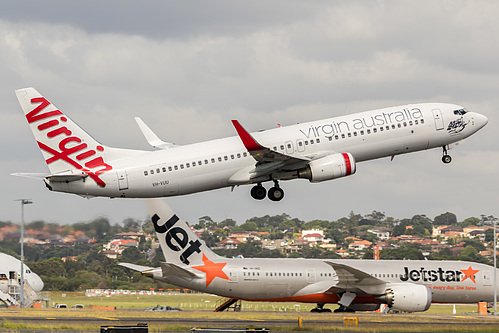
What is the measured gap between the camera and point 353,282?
259 ft

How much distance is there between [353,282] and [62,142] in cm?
3038

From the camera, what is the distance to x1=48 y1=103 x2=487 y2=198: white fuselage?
62281 mm

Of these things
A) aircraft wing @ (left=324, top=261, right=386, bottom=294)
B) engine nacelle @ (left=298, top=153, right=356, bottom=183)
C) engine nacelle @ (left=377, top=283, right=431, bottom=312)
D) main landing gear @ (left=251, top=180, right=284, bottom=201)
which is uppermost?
engine nacelle @ (left=298, top=153, right=356, bottom=183)

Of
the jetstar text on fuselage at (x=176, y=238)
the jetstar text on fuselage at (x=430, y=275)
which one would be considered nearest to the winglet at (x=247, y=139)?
the jetstar text on fuselage at (x=176, y=238)

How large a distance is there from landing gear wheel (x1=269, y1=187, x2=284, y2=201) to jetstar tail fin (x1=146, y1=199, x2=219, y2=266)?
54.2 ft

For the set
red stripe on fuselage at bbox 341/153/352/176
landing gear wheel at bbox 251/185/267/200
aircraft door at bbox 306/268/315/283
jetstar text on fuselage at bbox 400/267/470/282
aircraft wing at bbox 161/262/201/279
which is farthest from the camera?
jetstar text on fuselage at bbox 400/267/470/282

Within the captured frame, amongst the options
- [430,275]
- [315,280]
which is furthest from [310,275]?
[430,275]

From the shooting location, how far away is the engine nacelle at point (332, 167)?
211 ft

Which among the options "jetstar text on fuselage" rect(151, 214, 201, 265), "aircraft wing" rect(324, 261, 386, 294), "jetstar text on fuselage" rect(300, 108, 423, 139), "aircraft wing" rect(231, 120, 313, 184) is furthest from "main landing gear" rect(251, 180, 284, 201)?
"jetstar text on fuselage" rect(151, 214, 201, 265)

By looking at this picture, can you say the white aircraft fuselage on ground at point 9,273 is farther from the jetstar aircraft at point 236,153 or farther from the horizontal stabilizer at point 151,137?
the jetstar aircraft at point 236,153

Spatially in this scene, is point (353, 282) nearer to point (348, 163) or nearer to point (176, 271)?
point (176, 271)

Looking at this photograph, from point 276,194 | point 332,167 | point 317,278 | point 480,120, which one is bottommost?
point 317,278

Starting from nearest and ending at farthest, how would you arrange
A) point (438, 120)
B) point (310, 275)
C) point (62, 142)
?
1. point (62, 142)
2. point (438, 120)
3. point (310, 275)

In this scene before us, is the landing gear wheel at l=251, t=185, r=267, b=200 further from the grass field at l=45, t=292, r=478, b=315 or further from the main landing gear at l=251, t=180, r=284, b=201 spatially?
the grass field at l=45, t=292, r=478, b=315
